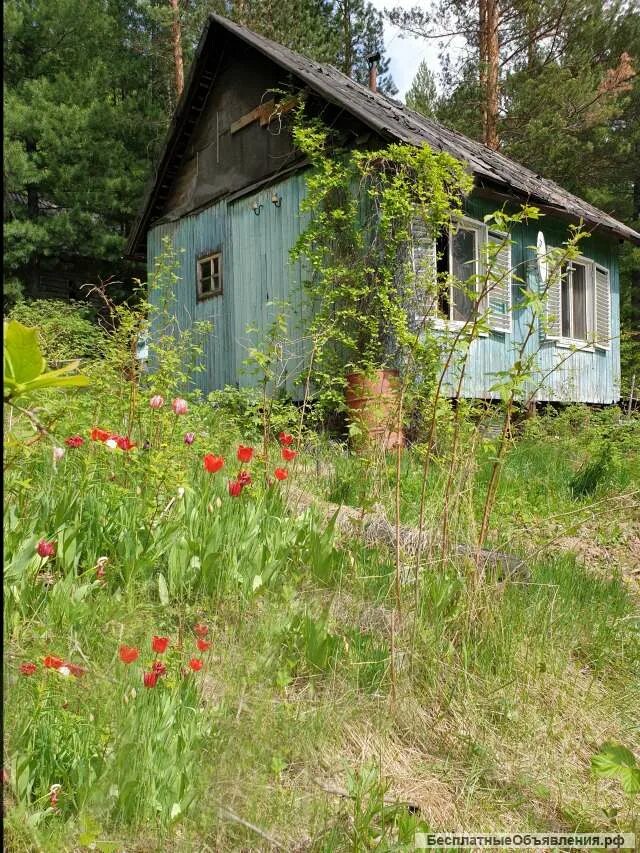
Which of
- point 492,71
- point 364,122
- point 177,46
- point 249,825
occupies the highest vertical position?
point 177,46

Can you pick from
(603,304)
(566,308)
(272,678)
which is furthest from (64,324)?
(272,678)

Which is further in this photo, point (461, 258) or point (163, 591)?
point (461, 258)

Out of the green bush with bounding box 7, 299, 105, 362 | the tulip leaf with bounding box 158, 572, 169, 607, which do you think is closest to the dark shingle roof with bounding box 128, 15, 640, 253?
the green bush with bounding box 7, 299, 105, 362

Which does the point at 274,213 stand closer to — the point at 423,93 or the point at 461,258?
the point at 461,258

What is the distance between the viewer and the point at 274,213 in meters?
9.95

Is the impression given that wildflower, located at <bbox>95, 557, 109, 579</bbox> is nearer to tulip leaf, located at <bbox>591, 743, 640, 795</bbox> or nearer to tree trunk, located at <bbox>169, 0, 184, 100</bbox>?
tulip leaf, located at <bbox>591, 743, 640, 795</bbox>

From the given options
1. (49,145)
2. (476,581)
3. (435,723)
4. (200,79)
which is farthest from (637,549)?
(49,145)

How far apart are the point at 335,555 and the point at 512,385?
1016mm

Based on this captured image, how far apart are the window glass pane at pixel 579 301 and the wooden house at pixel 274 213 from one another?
0.02 m

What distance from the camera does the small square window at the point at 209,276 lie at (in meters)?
11.2

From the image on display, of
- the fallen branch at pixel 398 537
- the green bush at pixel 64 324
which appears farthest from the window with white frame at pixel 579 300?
the fallen branch at pixel 398 537

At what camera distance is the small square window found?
36.7 feet

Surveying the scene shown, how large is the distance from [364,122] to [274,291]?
113 inches

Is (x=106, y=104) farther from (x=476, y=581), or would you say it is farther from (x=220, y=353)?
(x=476, y=581)
